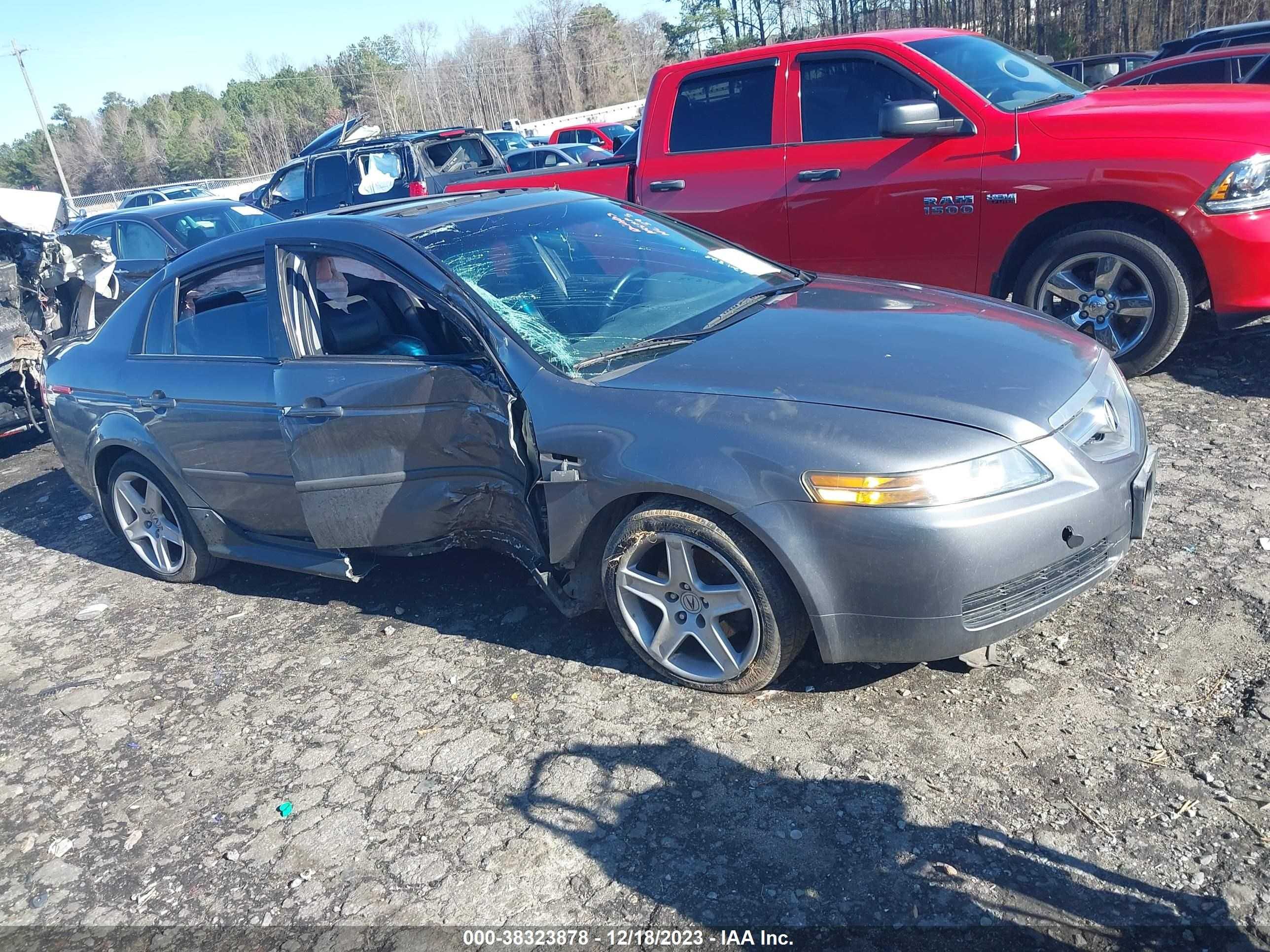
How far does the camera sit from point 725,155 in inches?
255

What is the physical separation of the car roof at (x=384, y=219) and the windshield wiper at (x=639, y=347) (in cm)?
99

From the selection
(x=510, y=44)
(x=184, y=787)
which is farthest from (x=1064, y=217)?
(x=510, y=44)

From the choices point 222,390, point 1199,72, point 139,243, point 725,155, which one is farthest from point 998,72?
point 139,243

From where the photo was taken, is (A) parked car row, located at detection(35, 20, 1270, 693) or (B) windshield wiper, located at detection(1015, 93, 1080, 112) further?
(B) windshield wiper, located at detection(1015, 93, 1080, 112)

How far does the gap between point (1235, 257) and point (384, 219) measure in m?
4.15

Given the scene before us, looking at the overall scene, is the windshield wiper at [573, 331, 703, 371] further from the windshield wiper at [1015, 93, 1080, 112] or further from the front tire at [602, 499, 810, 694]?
the windshield wiper at [1015, 93, 1080, 112]

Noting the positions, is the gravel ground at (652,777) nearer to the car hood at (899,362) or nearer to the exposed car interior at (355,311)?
the car hood at (899,362)

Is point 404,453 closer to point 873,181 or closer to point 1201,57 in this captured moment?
point 873,181

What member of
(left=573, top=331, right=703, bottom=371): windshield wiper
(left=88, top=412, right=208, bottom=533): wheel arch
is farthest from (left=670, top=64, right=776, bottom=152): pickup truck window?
(left=88, top=412, right=208, bottom=533): wheel arch

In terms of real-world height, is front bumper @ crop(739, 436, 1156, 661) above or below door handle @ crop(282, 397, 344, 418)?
below

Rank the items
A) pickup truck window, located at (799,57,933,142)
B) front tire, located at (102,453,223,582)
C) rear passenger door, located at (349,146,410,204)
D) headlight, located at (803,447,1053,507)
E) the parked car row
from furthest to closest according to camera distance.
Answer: rear passenger door, located at (349,146,410,204), pickup truck window, located at (799,57,933,142), front tire, located at (102,453,223,582), the parked car row, headlight, located at (803,447,1053,507)

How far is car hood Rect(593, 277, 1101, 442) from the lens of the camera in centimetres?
300

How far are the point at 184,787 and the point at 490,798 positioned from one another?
1.13 m

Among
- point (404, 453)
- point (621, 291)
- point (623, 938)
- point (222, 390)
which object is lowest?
point (623, 938)
